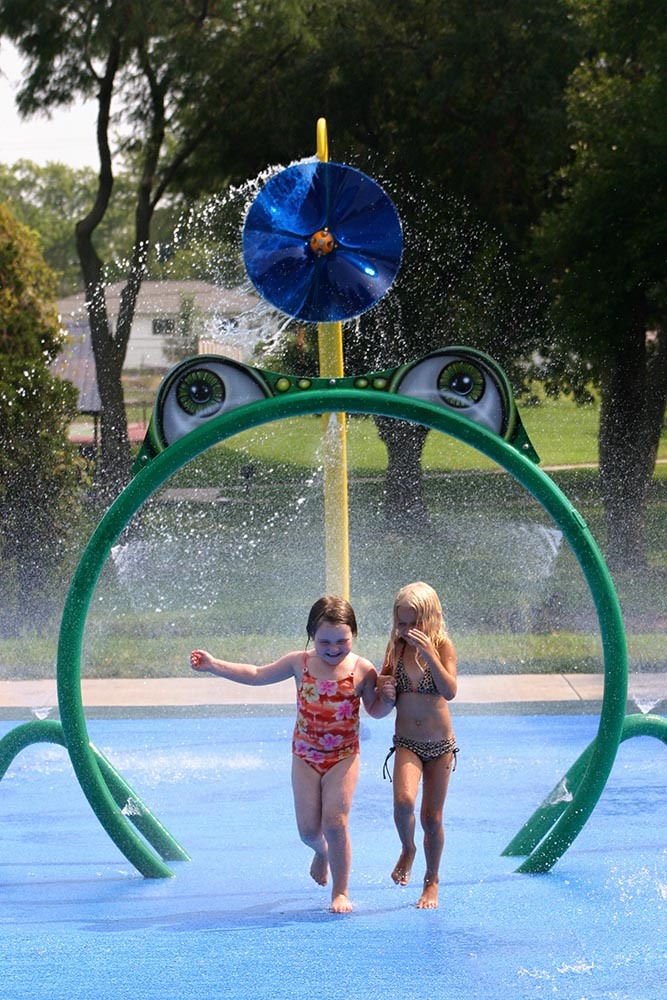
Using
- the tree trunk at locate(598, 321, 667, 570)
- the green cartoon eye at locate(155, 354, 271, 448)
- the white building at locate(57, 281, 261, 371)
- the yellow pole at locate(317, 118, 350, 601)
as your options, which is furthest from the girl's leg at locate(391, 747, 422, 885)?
the tree trunk at locate(598, 321, 667, 570)

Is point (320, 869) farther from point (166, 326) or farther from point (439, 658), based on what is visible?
point (166, 326)

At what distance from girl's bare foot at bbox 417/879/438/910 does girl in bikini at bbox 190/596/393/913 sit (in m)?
0.24

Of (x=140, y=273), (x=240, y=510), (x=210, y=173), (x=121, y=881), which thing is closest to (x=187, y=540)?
(x=240, y=510)

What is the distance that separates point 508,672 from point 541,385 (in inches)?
202

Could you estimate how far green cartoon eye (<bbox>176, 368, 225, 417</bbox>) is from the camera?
4.70 metres

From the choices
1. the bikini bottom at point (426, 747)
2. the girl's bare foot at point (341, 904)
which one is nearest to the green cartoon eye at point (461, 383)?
the bikini bottom at point (426, 747)

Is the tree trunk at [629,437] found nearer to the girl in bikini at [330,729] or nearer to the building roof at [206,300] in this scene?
the building roof at [206,300]

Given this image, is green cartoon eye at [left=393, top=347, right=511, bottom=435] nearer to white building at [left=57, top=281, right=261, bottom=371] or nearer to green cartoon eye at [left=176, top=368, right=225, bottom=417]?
green cartoon eye at [left=176, top=368, right=225, bottom=417]

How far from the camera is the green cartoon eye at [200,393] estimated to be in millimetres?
4695

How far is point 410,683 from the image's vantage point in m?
4.44

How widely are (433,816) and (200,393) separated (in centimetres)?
162

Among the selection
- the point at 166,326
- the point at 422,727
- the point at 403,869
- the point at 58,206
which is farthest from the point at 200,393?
the point at 58,206

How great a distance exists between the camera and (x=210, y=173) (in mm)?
14773

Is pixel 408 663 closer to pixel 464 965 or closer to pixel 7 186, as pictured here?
pixel 464 965
